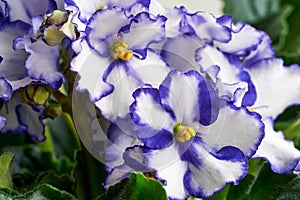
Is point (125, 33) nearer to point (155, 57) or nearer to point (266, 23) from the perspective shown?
point (155, 57)

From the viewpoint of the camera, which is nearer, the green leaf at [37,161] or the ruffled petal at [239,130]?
the ruffled petal at [239,130]

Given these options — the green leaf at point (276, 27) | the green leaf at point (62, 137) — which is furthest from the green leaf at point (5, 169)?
the green leaf at point (276, 27)

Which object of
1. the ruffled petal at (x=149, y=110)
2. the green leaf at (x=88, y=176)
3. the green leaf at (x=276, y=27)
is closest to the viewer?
the ruffled petal at (x=149, y=110)

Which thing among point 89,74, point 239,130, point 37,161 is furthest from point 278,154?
point 37,161

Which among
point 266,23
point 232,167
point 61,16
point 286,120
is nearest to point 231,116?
point 232,167

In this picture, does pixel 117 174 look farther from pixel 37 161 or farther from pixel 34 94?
pixel 37 161

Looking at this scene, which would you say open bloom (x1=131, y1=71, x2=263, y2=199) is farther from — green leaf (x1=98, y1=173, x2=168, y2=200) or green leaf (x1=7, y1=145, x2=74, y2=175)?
green leaf (x1=7, y1=145, x2=74, y2=175)

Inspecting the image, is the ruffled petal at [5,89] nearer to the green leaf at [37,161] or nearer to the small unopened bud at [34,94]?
the small unopened bud at [34,94]

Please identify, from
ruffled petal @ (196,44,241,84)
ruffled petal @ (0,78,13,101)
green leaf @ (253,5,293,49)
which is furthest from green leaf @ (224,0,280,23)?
ruffled petal @ (0,78,13,101)
